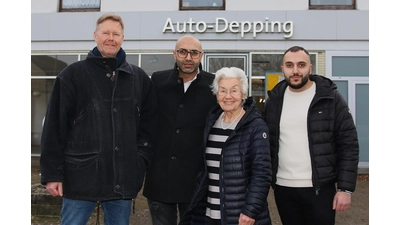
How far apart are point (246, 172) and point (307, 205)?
2.21 ft

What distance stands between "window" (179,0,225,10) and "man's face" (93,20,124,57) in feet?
27.1

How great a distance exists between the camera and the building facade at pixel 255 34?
410 inches

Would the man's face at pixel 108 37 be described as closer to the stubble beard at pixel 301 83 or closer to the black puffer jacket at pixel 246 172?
the black puffer jacket at pixel 246 172

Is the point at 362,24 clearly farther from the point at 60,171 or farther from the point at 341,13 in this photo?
the point at 60,171

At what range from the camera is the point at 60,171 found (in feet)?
8.68

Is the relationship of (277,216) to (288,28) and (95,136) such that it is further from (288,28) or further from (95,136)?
(288,28)

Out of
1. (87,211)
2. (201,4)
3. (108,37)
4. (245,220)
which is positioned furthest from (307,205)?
(201,4)

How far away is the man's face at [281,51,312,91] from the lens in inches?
118

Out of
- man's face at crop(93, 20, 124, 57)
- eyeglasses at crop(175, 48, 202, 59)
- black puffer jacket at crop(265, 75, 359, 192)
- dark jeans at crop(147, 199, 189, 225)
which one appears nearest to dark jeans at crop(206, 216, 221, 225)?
dark jeans at crop(147, 199, 189, 225)

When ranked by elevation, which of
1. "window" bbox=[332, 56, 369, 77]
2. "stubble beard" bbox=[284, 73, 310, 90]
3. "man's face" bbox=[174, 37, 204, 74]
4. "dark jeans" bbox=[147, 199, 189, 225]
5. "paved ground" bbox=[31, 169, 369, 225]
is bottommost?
"paved ground" bbox=[31, 169, 369, 225]

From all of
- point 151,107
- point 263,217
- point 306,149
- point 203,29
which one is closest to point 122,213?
point 151,107

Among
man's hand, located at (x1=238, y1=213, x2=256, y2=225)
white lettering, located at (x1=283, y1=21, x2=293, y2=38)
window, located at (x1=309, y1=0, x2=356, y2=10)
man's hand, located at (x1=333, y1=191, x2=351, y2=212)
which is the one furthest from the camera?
window, located at (x1=309, y1=0, x2=356, y2=10)

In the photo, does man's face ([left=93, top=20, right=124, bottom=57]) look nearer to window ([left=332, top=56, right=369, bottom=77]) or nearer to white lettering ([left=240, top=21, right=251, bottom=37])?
white lettering ([left=240, top=21, right=251, bottom=37])

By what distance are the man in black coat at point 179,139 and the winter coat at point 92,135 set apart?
349 mm
